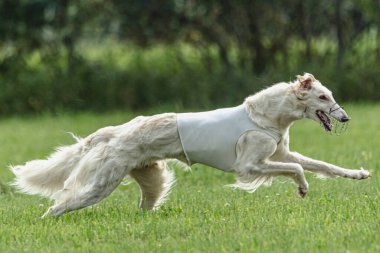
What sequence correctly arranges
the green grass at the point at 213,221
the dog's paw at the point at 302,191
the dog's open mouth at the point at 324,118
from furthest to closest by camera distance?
1. the dog's paw at the point at 302,191
2. the dog's open mouth at the point at 324,118
3. the green grass at the point at 213,221

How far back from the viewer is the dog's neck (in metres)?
8.87

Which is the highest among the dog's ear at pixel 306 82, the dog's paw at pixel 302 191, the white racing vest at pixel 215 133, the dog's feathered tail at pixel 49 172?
the dog's ear at pixel 306 82

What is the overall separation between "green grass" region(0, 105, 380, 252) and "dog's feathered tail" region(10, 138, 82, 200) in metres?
0.28

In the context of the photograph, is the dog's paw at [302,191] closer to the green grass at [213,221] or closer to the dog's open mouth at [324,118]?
the green grass at [213,221]

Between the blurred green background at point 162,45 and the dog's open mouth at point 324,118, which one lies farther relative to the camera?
the blurred green background at point 162,45

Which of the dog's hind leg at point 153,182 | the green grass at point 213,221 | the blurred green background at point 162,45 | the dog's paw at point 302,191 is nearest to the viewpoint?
the green grass at point 213,221

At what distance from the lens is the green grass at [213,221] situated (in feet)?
24.0

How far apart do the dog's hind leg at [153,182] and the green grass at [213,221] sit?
157 mm

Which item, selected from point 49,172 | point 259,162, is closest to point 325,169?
point 259,162

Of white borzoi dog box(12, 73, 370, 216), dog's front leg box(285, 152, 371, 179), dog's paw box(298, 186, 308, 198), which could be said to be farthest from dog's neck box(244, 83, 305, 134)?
dog's paw box(298, 186, 308, 198)

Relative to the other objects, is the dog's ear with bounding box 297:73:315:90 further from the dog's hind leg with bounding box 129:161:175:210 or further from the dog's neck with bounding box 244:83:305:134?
the dog's hind leg with bounding box 129:161:175:210

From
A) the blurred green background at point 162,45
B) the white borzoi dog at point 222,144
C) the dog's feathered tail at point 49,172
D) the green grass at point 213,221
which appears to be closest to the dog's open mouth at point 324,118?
the white borzoi dog at point 222,144

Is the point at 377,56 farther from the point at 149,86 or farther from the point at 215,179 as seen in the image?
the point at 215,179

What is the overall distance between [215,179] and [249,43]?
11916 millimetres
